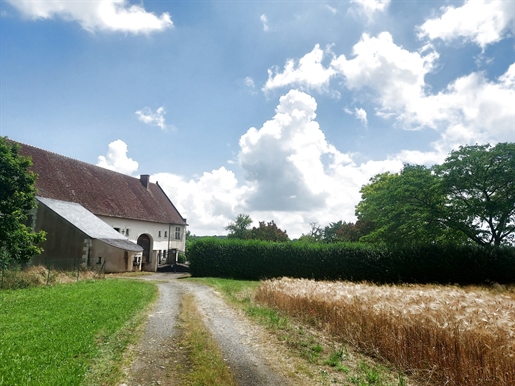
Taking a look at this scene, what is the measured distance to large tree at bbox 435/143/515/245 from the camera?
28.0 meters

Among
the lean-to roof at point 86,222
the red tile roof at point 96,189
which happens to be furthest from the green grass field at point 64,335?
the red tile roof at point 96,189

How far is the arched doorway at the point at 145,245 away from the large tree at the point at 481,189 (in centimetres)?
3313

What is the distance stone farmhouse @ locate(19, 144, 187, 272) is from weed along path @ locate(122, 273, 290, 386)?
13.5 meters

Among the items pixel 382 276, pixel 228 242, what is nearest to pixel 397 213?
pixel 382 276

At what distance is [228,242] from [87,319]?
23955 mm

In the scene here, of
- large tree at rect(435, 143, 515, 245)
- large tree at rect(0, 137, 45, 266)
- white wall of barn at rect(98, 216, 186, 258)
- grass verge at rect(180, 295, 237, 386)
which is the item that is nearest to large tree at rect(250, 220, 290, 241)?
white wall of barn at rect(98, 216, 186, 258)

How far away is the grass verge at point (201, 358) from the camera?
22.6 feet

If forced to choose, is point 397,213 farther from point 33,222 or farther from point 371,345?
point 33,222

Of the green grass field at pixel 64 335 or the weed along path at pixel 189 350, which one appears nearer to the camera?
the green grass field at pixel 64 335

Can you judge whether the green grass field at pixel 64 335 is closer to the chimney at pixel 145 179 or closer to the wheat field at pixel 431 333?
the wheat field at pixel 431 333

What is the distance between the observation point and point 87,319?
11328mm

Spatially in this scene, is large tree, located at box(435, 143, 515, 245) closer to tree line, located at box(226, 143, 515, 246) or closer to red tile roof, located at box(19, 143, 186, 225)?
tree line, located at box(226, 143, 515, 246)

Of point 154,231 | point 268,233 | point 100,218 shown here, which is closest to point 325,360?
point 100,218

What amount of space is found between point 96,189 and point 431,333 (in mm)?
38239
